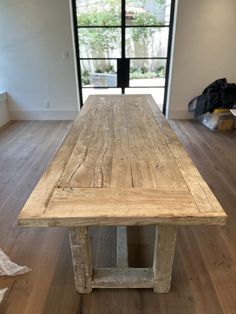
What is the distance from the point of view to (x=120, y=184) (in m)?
1.06

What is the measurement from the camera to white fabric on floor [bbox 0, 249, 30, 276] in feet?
4.70

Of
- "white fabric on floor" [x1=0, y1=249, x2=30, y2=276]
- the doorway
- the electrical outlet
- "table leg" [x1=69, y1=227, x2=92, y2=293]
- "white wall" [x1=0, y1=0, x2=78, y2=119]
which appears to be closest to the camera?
"table leg" [x1=69, y1=227, x2=92, y2=293]

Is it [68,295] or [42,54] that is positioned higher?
[42,54]

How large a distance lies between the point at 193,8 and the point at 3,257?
4.30 m

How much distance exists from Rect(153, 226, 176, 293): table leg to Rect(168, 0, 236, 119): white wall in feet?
12.1

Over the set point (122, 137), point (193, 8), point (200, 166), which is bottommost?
point (200, 166)

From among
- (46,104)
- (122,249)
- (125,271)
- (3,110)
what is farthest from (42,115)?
(125,271)

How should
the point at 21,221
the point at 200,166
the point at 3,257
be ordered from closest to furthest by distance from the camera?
the point at 21,221 → the point at 3,257 → the point at 200,166

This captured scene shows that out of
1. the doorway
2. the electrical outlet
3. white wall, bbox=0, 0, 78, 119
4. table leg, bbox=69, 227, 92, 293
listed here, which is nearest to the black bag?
the doorway

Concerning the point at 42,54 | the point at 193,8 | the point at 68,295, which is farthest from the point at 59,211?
the point at 193,8

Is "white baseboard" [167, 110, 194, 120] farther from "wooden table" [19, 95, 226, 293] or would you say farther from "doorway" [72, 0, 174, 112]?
"wooden table" [19, 95, 226, 293]

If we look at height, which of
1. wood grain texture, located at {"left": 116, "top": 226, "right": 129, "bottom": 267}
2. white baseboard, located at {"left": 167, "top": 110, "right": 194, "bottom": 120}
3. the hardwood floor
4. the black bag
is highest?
the black bag

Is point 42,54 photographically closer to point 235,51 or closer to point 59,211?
point 235,51

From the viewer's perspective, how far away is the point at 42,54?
13.6 ft
